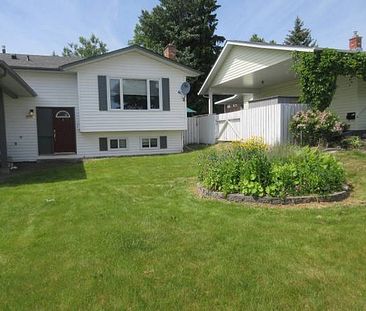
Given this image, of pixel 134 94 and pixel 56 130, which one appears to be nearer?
pixel 56 130

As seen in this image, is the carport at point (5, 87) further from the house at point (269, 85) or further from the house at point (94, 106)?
the house at point (269, 85)

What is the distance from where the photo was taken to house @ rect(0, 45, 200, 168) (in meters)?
13.7

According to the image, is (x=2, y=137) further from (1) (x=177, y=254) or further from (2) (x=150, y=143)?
(1) (x=177, y=254)

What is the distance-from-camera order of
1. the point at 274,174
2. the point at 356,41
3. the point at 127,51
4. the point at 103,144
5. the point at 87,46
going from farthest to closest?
1. the point at 87,46
2. the point at 356,41
3. the point at 103,144
4. the point at 127,51
5. the point at 274,174

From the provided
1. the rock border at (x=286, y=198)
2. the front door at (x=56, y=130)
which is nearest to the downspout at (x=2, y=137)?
the front door at (x=56, y=130)

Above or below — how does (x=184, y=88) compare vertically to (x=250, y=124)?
above

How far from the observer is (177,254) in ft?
12.8

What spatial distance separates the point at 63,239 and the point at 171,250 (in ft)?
4.79

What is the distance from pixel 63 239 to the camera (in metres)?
4.43

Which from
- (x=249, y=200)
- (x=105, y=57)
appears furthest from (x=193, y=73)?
(x=249, y=200)

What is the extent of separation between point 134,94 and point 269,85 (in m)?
8.90

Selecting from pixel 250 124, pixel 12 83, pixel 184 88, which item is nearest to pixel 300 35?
pixel 184 88

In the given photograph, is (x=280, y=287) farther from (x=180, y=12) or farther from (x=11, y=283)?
(x=180, y=12)

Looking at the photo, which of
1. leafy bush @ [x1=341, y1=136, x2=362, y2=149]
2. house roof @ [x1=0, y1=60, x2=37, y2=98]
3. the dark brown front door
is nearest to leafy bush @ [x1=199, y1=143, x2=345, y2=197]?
leafy bush @ [x1=341, y1=136, x2=362, y2=149]
